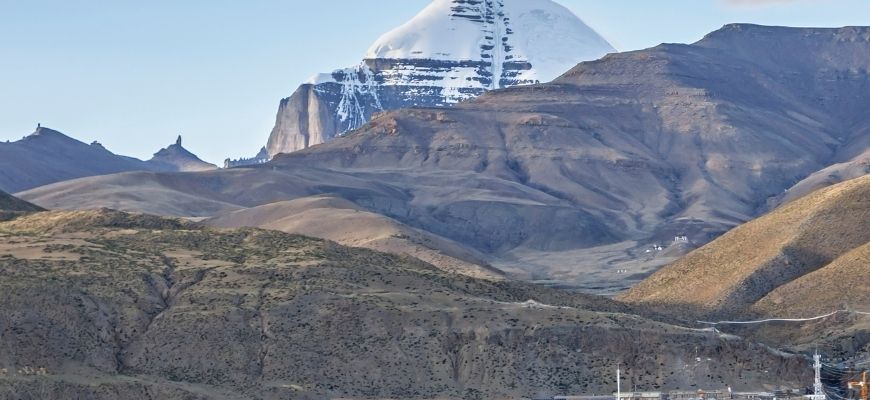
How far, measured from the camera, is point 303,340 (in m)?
130

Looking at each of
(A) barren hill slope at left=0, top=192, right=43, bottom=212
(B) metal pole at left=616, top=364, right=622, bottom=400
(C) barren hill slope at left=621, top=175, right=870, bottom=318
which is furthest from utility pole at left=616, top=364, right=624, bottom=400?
(A) barren hill slope at left=0, top=192, right=43, bottom=212

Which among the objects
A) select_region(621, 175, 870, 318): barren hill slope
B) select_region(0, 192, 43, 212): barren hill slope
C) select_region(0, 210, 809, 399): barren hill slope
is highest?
select_region(0, 192, 43, 212): barren hill slope

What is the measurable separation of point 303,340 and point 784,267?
49301 millimetres

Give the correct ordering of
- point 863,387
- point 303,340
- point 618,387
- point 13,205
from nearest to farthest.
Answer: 1. point 863,387
2. point 618,387
3. point 303,340
4. point 13,205

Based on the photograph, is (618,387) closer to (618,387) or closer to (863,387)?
(618,387)

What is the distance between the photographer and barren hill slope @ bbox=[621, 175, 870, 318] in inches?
6216

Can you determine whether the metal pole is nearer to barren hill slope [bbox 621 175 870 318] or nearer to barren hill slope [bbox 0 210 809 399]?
barren hill slope [bbox 0 210 809 399]

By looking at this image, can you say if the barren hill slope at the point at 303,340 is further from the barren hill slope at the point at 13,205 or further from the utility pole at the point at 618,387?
the barren hill slope at the point at 13,205

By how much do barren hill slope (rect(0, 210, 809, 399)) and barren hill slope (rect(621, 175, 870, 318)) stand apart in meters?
21.7

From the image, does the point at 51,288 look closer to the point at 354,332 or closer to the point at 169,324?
the point at 169,324

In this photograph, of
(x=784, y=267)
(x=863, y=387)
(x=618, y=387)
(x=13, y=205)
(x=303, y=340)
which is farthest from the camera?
(x=13, y=205)

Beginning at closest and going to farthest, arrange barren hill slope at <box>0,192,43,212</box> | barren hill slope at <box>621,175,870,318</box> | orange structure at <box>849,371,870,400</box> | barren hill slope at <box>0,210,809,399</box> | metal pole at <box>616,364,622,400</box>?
orange structure at <box>849,371,870,400</box> < metal pole at <box>616,364,622,400</box> < barren hill slope at <box>0,210,809,399</box> < barren hill slope at <box>621,175,870,318</box> < barren hill slope at <box>0,192,43,212</box>

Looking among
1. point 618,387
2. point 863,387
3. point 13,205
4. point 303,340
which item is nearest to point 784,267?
point 303,340

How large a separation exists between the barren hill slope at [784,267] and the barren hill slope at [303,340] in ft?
71.0
